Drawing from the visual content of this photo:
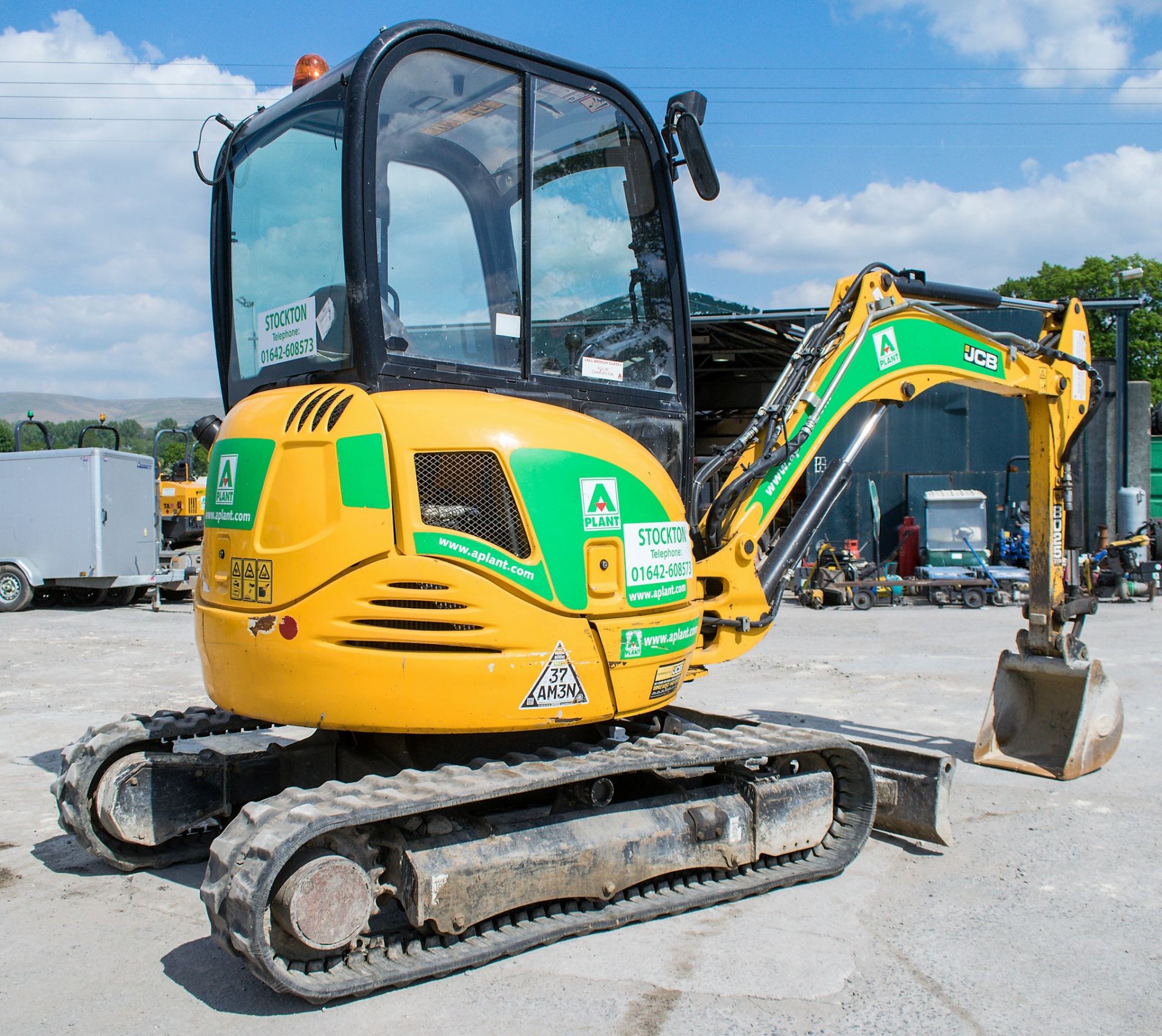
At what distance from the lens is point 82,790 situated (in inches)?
182

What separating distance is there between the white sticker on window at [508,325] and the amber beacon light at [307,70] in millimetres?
1354

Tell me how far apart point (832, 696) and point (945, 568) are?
28.0 ft

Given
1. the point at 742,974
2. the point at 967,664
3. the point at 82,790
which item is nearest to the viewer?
the point at 742,974

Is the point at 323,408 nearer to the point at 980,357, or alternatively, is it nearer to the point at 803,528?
the point at 803,528

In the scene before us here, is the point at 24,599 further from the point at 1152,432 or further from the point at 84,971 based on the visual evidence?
the point at 1152,432

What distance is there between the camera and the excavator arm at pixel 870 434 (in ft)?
17.2

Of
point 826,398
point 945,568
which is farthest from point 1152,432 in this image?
point 826,398

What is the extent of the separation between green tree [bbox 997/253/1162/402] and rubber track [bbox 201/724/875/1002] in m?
44.4

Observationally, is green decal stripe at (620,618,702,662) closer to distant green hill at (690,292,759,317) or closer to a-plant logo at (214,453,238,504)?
a-plant logo at (214,453,238,504)

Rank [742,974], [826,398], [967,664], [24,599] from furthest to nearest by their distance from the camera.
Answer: [24,599] < [967,664] < [826,398] < [742,974]

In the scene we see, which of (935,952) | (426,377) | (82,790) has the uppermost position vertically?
(426,377)

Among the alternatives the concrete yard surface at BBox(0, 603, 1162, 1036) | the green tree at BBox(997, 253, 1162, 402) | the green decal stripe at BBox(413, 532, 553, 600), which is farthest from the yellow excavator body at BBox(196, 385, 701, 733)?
the green tree at BBox(997, 253, 1162, 402)

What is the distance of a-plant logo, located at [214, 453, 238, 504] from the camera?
4.08m

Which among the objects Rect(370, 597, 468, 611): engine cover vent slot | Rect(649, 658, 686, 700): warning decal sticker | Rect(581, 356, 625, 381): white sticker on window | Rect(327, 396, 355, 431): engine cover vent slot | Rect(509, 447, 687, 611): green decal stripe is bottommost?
Rect(649, 658, 686, 700): warning decal sticker
